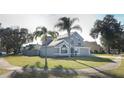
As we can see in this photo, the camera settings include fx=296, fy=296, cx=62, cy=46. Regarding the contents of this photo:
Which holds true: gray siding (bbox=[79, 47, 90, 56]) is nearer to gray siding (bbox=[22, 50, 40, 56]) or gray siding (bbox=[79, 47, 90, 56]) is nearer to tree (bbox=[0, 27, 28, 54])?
gray siding (bbox=[22, 50, 40, 56])

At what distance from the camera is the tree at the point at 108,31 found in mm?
7727

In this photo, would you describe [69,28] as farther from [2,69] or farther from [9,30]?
[2,69]

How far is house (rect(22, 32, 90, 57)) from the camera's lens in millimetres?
7945

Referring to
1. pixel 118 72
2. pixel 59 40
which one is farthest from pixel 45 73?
pixel 118 72

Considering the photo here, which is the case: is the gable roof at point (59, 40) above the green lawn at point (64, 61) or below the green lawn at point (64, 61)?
above

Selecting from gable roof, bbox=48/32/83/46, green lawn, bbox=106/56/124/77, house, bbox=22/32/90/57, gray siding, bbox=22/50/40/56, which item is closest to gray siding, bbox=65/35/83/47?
house, bbox=22/32/90/57

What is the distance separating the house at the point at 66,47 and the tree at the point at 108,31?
45 centimetres

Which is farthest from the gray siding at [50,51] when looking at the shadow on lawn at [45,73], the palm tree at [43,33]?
the shadow on lawn at [45,73]

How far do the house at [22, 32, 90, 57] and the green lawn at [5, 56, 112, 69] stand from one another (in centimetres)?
17

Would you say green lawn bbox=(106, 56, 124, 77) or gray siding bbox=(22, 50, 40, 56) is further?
gray siding bbox=(22, 50, 40, 56)

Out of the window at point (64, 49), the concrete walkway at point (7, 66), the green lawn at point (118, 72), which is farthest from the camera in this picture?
the window at point (64, 49)

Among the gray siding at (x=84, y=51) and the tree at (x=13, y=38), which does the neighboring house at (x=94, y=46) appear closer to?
the gray siding at (x=84, y=51)

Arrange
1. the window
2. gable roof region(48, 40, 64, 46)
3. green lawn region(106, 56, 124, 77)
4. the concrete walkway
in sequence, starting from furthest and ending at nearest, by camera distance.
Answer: the window, gable roof region(48, 40, 64, 46), the concrete walkway, green lawn region(106, 56, 124, 77)
